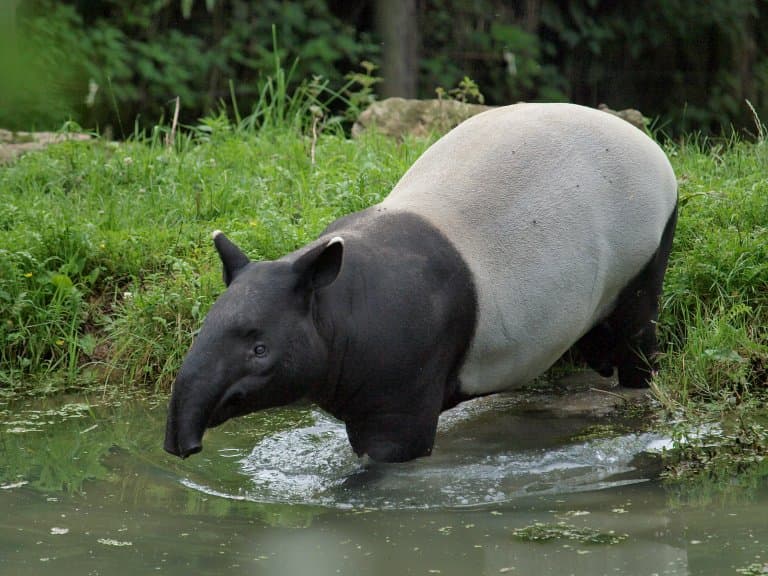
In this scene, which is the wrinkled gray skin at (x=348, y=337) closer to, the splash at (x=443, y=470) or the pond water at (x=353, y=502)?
the splash at (x=443, y=470)

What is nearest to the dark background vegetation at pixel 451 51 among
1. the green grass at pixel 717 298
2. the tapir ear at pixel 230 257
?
the green grass at pixel 717 298

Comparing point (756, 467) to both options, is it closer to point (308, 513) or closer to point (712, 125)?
point (308, 513)

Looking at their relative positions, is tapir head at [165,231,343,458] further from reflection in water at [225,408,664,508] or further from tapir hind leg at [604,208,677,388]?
tapir hind leg at [604,208,677,388]

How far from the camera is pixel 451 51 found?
1131cm

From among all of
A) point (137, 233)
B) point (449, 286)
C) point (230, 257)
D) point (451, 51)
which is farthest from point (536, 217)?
point (451, 51)

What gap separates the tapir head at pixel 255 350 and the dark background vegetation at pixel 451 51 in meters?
5.60

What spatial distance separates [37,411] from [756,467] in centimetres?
303

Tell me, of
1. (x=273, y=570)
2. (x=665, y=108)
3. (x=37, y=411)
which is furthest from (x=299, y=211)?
(x=665, y=108)

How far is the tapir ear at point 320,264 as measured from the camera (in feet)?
12.2

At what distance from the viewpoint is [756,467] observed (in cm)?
418

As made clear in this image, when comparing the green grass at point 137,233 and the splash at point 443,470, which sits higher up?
the green grass at point 137,233

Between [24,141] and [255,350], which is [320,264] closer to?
[255,350]

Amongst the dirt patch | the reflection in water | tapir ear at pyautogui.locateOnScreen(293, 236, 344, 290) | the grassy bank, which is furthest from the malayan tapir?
the dirt patch

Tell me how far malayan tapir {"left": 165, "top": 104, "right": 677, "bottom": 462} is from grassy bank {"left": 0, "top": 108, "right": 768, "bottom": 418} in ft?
1.69
